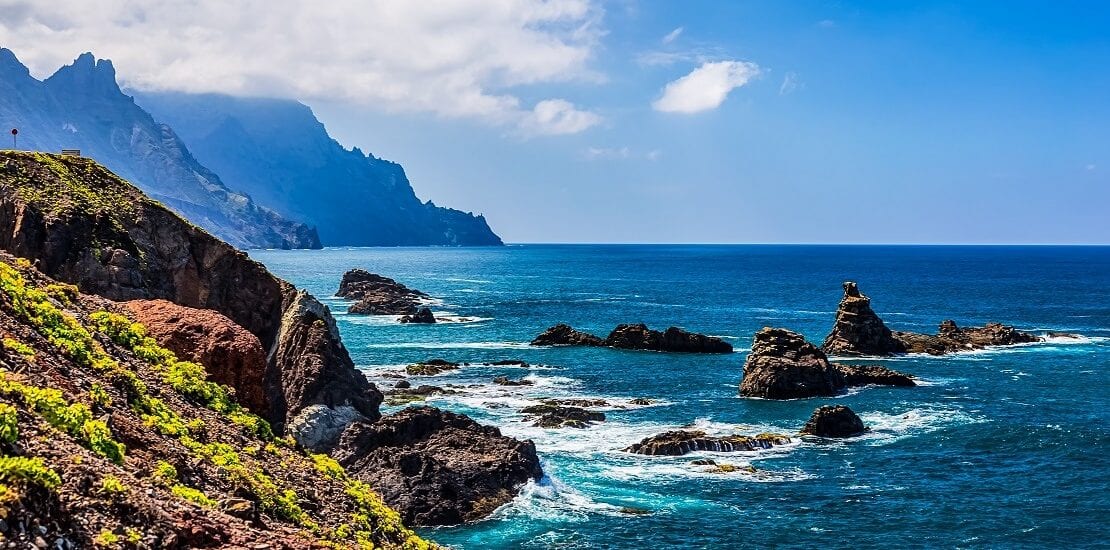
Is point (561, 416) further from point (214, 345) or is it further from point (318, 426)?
point (214, 345)

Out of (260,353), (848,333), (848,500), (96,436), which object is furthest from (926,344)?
(96,436)

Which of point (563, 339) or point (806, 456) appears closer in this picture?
point (806, 456)

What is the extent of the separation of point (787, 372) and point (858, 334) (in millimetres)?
28443

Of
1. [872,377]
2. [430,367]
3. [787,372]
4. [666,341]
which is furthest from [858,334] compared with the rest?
[430,367]

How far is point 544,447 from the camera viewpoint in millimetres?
59562

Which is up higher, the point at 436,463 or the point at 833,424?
the point at 436,463

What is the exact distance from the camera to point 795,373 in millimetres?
80125

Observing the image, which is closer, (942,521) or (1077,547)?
(1077,547)

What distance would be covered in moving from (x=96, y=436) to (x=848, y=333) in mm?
100817

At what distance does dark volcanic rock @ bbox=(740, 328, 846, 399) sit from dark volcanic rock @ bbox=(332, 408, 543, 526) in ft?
112

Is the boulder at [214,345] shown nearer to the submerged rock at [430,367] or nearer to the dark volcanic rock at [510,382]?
the dark volcanic rock at [510,382]

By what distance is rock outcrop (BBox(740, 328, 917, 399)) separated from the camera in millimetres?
79250

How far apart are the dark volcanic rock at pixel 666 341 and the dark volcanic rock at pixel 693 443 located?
48057 millimetres

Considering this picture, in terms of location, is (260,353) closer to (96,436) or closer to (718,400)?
(96,436)
